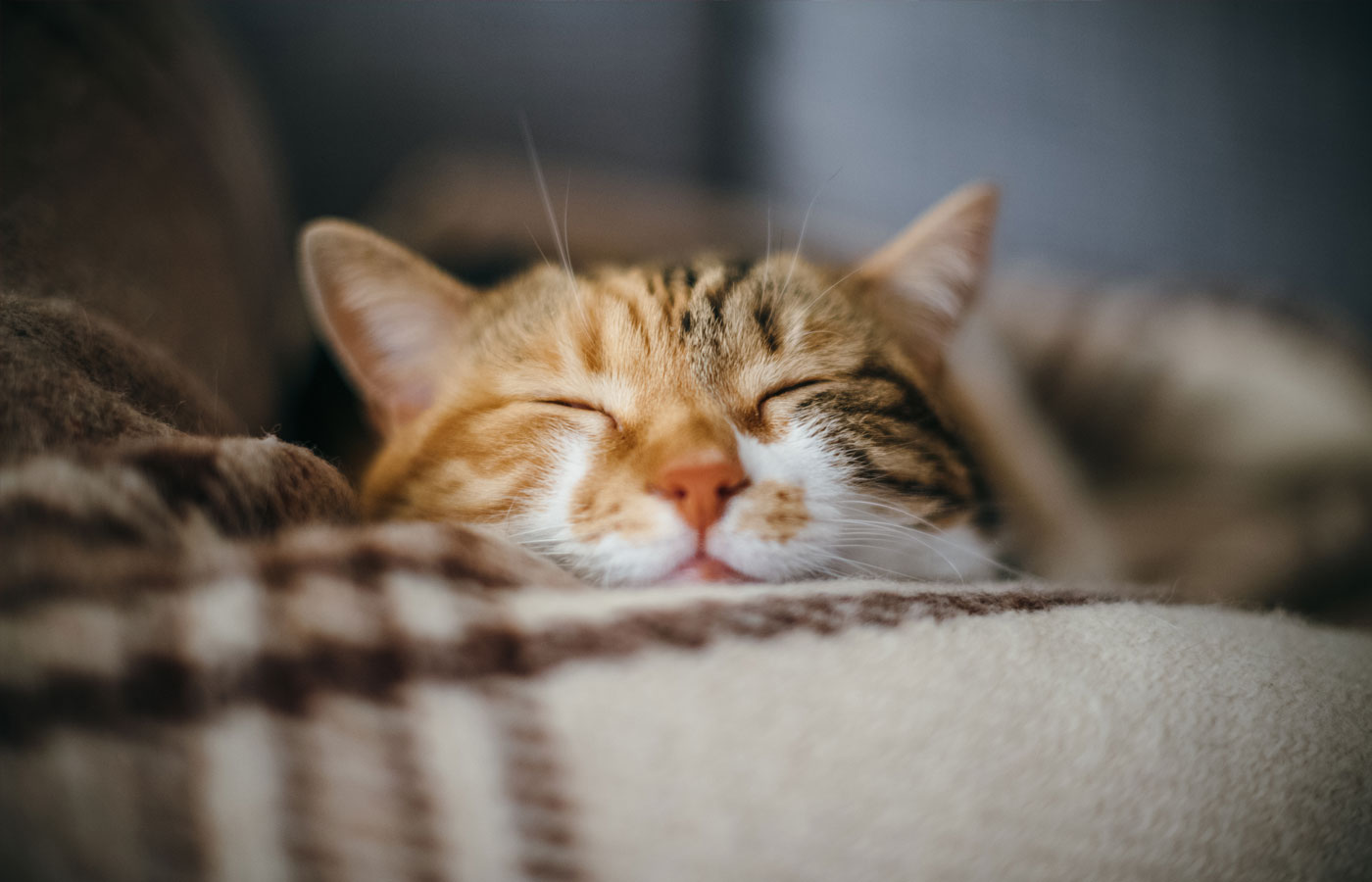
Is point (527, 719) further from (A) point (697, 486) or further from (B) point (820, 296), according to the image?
(B) point (820, 296)

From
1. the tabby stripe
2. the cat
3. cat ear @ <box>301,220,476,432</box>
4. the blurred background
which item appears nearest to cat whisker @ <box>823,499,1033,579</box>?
the cat

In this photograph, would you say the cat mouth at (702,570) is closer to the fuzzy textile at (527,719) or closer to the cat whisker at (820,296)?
the fuzzy textile at (527,719)

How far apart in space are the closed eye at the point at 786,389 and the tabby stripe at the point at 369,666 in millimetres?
332

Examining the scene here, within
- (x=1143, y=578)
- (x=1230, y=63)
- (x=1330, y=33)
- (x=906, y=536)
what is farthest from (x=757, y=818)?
(x=1330, y=33)

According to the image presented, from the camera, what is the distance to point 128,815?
317mm

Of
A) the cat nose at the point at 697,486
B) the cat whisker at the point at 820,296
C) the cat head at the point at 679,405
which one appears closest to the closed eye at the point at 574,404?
the cat head at the point at 679,405

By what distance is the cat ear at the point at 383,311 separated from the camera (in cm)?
80

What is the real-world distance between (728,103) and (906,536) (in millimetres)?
1800

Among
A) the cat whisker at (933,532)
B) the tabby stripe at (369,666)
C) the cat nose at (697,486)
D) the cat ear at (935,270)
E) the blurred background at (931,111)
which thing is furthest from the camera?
the blurred background at (931,111)

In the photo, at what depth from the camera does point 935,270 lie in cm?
91

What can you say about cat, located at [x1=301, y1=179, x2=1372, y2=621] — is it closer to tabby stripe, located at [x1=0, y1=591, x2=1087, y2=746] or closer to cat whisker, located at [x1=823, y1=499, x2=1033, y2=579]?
cat whisker, located at [x1=823, y1=499, x2=1033, y2=579]

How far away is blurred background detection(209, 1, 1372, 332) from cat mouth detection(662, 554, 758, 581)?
1244 mm

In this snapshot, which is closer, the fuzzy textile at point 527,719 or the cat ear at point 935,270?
the fuzzy textile at point 527,719

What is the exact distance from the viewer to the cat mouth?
0.62 metres
